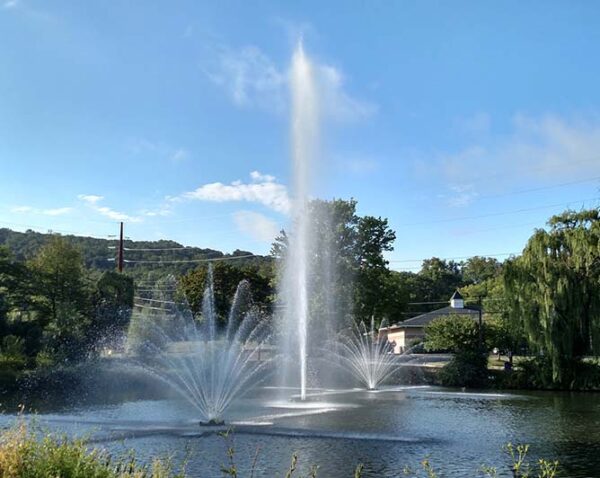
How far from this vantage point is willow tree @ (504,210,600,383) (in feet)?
90.0

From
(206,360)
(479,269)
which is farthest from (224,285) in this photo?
(479,269)

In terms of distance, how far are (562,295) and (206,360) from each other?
54.5 feet

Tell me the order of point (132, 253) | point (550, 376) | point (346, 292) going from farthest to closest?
point (132, 253)
point (346, 292)
point (550, 376)

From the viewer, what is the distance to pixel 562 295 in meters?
27.6

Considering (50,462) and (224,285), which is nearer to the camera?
(50,462)

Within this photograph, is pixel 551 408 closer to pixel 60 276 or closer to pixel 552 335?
pixel 552 335

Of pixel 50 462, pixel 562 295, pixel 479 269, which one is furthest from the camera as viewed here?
pixel 479 269

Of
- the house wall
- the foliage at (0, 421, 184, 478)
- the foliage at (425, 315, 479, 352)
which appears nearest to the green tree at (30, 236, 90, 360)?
the foliage at (425, 315, 479, 352)

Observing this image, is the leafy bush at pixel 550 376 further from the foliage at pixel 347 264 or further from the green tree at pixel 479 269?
the green tree at pixel 479 269

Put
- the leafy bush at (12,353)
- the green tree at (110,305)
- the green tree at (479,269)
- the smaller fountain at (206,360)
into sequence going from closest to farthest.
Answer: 1. the smaller fountain at (206,360)
2. the leafy bush at (12,353)
3. the green tree at (110,305)
4. the green tree at (479,269)

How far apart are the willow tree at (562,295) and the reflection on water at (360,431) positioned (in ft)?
12.8

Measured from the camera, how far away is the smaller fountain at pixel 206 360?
60.8ft

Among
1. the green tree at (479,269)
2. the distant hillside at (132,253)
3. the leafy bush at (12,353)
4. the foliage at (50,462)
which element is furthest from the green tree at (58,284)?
the green tree at (479,269)

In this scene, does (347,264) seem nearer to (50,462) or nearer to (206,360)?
(206,360)
